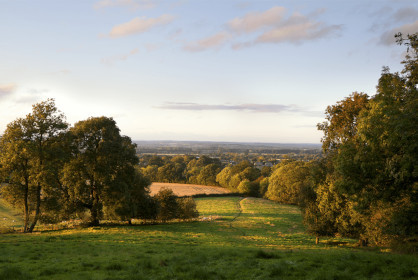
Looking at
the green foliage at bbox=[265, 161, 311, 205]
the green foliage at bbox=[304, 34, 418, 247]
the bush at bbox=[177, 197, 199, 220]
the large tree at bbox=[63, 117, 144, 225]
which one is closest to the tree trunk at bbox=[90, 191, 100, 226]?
the large tree at bbox=[63, 117, 144, 225]

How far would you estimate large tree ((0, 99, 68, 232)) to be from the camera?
27.8 m

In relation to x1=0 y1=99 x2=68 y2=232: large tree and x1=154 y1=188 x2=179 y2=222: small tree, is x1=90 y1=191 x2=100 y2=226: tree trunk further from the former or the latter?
x1=154 y1=188 x2=179 y2=222: small tree

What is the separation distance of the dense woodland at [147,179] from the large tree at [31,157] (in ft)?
0.32

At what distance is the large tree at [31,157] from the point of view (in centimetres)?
2781

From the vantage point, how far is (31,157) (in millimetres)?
28812

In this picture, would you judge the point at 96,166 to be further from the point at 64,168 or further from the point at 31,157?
the point at 31,157

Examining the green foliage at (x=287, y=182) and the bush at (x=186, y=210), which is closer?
the bush at (x=186, y=210)

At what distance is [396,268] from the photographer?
1061 centimetres

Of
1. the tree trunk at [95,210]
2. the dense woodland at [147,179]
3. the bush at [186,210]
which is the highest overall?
the dense woodland at [147,179]

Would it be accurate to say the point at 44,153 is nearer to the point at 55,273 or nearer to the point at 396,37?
the point at 55,273

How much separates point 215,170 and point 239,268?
118 metres

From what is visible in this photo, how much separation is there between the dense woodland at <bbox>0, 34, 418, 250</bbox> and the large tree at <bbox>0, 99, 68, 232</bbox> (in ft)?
0.32

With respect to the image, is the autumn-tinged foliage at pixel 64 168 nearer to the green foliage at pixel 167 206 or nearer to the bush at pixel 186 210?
the green foliage at pixel 167 206

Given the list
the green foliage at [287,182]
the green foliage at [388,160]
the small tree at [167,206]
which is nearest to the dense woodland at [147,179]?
the green foliage at [388,160]
